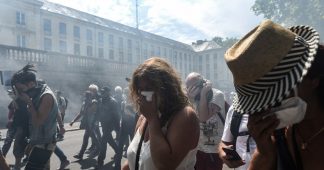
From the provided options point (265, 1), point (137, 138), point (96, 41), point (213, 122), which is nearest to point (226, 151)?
point (137, 138)

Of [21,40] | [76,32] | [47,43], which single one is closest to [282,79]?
[21,40]

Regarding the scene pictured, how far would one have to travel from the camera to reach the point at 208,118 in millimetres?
4066

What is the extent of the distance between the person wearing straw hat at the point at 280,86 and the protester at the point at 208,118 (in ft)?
7.99

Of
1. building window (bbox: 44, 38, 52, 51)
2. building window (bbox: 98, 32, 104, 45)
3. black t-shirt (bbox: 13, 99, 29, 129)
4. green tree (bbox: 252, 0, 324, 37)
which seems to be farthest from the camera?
building window (bbox: 98, 32, 104, 45)

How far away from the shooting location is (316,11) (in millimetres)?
34500

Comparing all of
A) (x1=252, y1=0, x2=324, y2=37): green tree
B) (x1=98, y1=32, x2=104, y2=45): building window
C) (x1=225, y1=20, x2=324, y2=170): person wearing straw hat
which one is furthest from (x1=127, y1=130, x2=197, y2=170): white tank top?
(x1=98, y1=32, x2=104, y2=45): building window

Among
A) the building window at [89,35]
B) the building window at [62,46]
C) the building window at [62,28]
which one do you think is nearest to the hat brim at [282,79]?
the building window at [62,28]

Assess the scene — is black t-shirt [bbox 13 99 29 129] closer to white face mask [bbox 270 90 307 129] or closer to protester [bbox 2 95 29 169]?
protester [bbox 2 95 29 169]

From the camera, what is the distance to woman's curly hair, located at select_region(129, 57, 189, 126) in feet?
6.97

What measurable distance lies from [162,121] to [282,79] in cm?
108

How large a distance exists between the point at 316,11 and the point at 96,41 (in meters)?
29.7

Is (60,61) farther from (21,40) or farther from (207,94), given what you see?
(21,40)

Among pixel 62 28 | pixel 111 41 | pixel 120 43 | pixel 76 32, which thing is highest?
pixel 62 28

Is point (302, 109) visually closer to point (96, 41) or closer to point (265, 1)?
point (265, 1)
